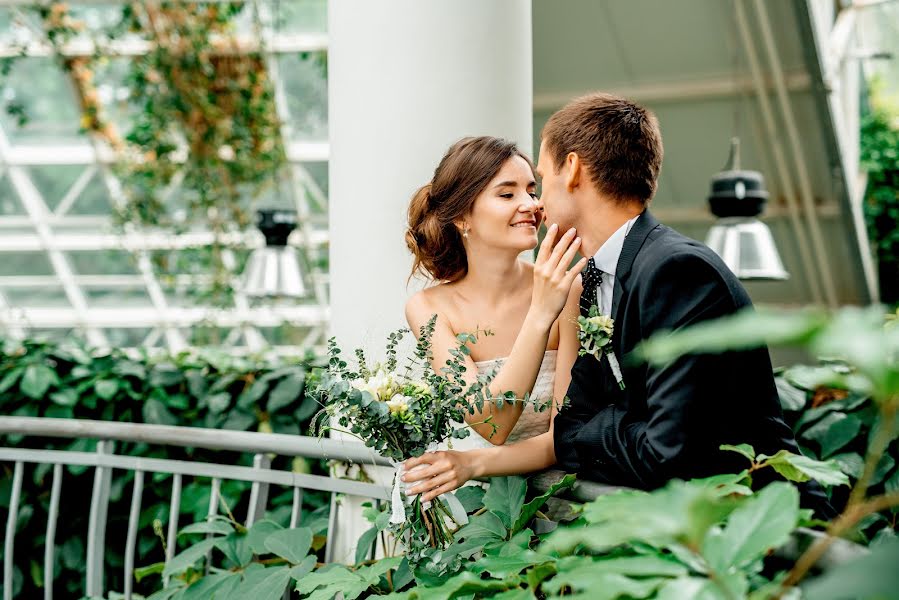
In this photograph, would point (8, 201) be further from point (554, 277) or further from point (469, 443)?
point (554, 277)

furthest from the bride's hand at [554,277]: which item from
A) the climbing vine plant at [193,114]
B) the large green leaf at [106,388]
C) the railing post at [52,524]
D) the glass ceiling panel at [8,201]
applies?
the glass ceiling panel at [8,201]

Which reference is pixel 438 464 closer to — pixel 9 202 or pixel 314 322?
pixel 314 322

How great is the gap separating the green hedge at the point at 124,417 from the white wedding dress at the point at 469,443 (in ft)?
2.17

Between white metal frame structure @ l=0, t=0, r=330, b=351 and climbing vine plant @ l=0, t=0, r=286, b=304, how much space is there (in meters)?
0.21

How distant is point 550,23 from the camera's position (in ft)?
22.2

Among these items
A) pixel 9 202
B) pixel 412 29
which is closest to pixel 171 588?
pixel 412 29

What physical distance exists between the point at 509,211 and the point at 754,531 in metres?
1.51

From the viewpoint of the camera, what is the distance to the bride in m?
2.02

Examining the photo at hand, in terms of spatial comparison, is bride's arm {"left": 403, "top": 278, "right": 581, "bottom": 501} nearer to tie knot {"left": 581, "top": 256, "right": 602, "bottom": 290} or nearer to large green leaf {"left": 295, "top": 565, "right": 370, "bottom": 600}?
tie knot {"left": 581, "top": 256, "right": 602, "bottom": 290}

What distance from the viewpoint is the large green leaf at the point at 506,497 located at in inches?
69.7

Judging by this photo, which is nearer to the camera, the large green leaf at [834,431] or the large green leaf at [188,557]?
the large green leaf at [188,557]

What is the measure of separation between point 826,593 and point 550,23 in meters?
6.61

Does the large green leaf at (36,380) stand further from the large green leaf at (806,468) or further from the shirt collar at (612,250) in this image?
the large green leaf at (806,468)

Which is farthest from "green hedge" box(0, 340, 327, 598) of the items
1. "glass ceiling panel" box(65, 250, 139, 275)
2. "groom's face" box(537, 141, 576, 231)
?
"glass ceiling panel" box(65, 250, 139, 275)
